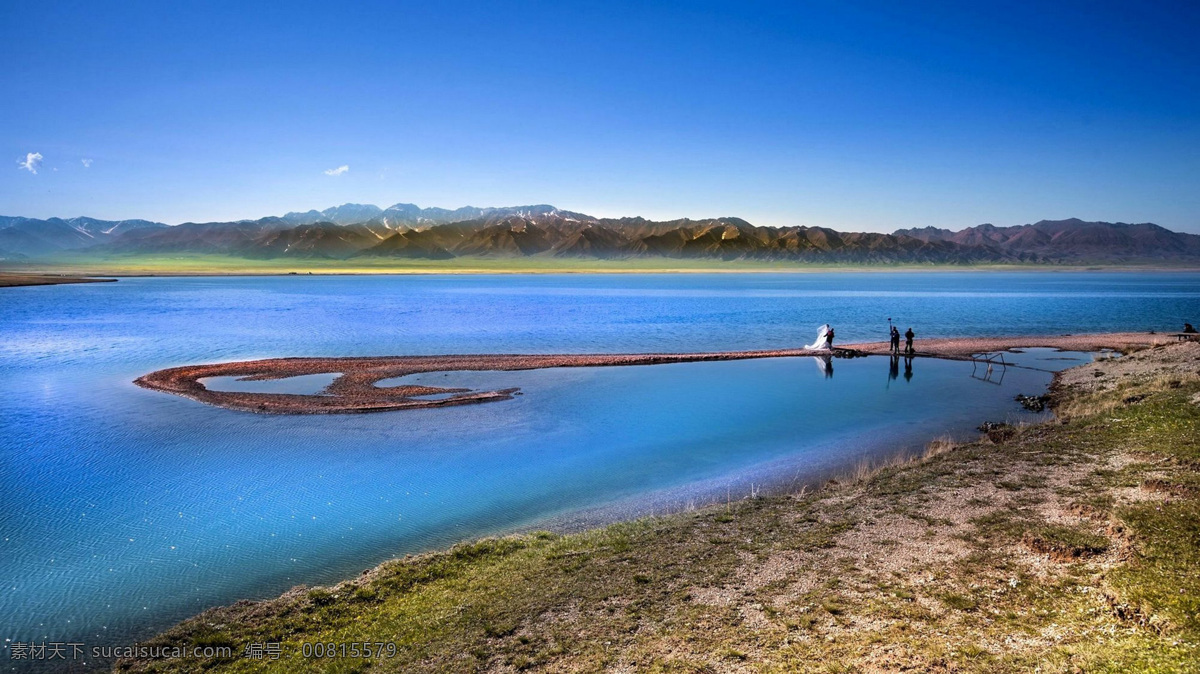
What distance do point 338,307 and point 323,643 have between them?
8584 centimetres

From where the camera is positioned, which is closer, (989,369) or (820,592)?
(820,592)

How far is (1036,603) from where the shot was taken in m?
8.32

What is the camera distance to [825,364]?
123 ft

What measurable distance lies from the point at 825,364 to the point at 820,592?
3016 cm

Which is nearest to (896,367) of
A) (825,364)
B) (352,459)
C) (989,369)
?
(825,364)

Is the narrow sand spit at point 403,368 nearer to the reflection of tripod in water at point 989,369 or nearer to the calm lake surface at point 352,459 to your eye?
the calm lake surface at point 352,459

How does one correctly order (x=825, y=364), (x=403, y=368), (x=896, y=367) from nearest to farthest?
(x=403, y=368)
(x=896, y=367)
(x=825, y=364)

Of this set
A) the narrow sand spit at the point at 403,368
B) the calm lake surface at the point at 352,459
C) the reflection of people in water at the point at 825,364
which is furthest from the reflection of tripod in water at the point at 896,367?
the reflection of people in water at the point at 825,364

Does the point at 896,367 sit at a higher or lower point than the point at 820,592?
lower

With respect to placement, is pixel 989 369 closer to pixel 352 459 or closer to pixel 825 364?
pixel 825 364

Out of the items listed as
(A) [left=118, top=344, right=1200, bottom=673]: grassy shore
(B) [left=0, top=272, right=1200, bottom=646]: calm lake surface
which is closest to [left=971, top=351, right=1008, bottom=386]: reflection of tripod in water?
(B) [left=0, top=272, right=1200, bottom=646]: calm lake surface

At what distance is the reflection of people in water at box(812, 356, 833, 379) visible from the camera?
3456 cm

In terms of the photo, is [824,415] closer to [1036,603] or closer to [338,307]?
[1036,603]

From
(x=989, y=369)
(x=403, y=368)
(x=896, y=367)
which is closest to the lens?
(x=989, y=369)
